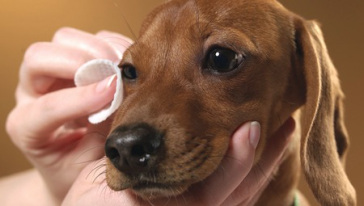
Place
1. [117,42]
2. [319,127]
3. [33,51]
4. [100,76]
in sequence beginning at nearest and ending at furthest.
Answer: [319,127], [100,76], [33,51], [117,42]

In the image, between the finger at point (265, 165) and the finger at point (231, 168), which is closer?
the finger at point (231, 168)

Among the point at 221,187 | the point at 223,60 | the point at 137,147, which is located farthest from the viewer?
the point at 223,60

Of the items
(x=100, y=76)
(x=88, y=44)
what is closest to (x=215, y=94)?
(x=100, y=76)

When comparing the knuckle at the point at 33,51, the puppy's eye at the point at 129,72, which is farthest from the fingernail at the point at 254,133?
the knuckle at the point at 33,51

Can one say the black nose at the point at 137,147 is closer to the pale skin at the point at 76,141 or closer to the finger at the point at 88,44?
the pale skin at the point at 76,141

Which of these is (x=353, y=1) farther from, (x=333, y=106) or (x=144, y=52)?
(x=144, y=52)

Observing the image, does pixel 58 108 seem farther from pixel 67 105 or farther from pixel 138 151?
pixel 138 151

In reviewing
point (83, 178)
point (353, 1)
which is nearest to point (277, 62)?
point (83, 178)
